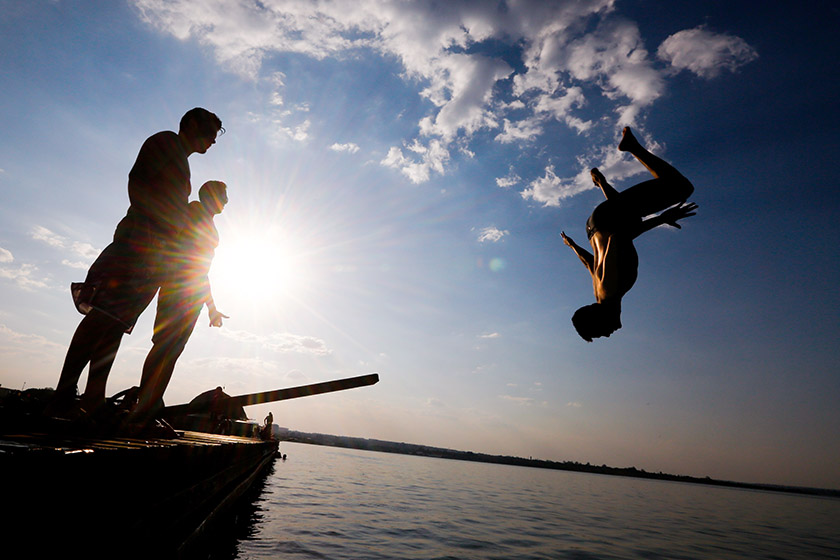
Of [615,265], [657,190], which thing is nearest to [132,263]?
[615,265]

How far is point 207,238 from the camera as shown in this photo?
5219mm

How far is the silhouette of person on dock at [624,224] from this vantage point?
330 cm

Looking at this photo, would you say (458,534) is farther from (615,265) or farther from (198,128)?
(198,128)

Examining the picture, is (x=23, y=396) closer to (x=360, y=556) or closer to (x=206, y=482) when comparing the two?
(x=206, y=482)

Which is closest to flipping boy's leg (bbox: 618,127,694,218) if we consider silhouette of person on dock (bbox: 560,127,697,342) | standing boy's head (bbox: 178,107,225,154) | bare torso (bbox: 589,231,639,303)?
silhouette of person on dock (bbox: 560,127,697,342)

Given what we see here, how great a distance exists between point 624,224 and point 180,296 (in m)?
4.78

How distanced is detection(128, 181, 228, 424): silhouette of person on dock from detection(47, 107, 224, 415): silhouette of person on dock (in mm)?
380

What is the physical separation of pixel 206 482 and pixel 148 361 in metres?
1.92

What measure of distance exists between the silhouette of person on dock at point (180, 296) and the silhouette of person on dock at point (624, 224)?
13.7ft

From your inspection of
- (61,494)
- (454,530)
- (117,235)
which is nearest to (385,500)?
(454,530)

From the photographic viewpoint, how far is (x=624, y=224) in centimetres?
337

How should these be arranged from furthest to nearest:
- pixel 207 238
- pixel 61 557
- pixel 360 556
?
pixel 360 556
pixel 207 238
pixel 61 557

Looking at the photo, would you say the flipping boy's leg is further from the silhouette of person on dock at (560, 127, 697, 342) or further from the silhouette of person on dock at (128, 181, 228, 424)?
the silhouette of person on dock at (128, 181, 228, 424)

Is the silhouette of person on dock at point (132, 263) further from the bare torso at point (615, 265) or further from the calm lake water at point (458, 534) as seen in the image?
the calm lake water at point (458, 534)
